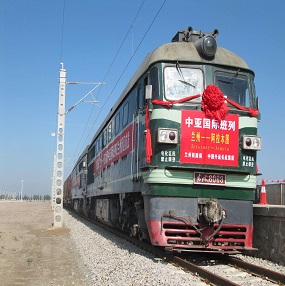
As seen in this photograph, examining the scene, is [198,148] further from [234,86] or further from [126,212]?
[126,212]

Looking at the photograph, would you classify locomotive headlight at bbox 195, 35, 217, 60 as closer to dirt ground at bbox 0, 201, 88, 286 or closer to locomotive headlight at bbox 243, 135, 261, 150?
locomotive headlight at bbox 243, 135, 261, 150

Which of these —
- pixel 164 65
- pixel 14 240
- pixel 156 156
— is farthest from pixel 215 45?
pixel 14 240

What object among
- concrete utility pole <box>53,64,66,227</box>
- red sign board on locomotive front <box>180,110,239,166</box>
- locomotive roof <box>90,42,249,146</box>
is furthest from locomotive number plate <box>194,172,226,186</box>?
concrete utility pole <box>53,64,66,227</box>

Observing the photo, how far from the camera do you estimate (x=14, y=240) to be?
12.7 metres

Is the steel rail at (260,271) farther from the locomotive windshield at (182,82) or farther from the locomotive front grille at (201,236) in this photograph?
the locomotive windshield at (182,82)

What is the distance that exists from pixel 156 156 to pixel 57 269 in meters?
2.86

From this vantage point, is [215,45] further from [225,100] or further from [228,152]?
[228,152]

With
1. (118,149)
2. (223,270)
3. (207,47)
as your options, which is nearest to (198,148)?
(207,47)

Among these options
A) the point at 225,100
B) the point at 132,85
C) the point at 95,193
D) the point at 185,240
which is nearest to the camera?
the point at 185,240

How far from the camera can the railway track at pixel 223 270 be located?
20.1ft

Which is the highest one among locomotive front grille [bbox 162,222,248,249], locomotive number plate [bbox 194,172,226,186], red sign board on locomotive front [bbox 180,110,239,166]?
red sign board on locomotive front [bbox 180,110,239,166]

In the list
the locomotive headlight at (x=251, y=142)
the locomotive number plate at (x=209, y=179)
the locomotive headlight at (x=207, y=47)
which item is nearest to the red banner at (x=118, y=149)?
the locomotive number plate at (x=209, y=179)

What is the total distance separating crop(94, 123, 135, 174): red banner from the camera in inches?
A: 392

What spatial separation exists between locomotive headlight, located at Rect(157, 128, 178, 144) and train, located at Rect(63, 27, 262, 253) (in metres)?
0.02
